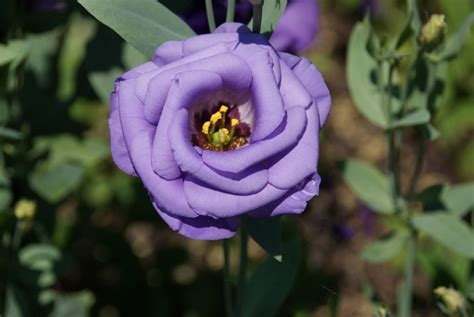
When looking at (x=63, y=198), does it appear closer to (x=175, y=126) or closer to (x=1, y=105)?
(x=1, y=105)

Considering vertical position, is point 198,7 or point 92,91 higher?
point 198,7

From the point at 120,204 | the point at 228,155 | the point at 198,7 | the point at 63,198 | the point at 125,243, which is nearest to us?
the point at 228,155

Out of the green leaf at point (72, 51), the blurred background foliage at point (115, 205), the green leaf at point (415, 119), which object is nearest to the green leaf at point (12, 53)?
the blurred background foliage at point (115, 205)

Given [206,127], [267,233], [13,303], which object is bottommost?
[13,303]

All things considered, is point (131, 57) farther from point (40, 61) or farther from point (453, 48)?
point (453, 48)

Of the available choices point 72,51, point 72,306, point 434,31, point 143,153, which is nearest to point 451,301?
point 434,31

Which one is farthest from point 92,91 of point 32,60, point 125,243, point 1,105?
point 125,243

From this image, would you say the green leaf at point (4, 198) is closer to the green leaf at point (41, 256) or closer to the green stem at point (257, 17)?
the green leaf at point (41, 256)

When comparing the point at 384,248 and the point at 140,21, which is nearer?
the point at 140,21
